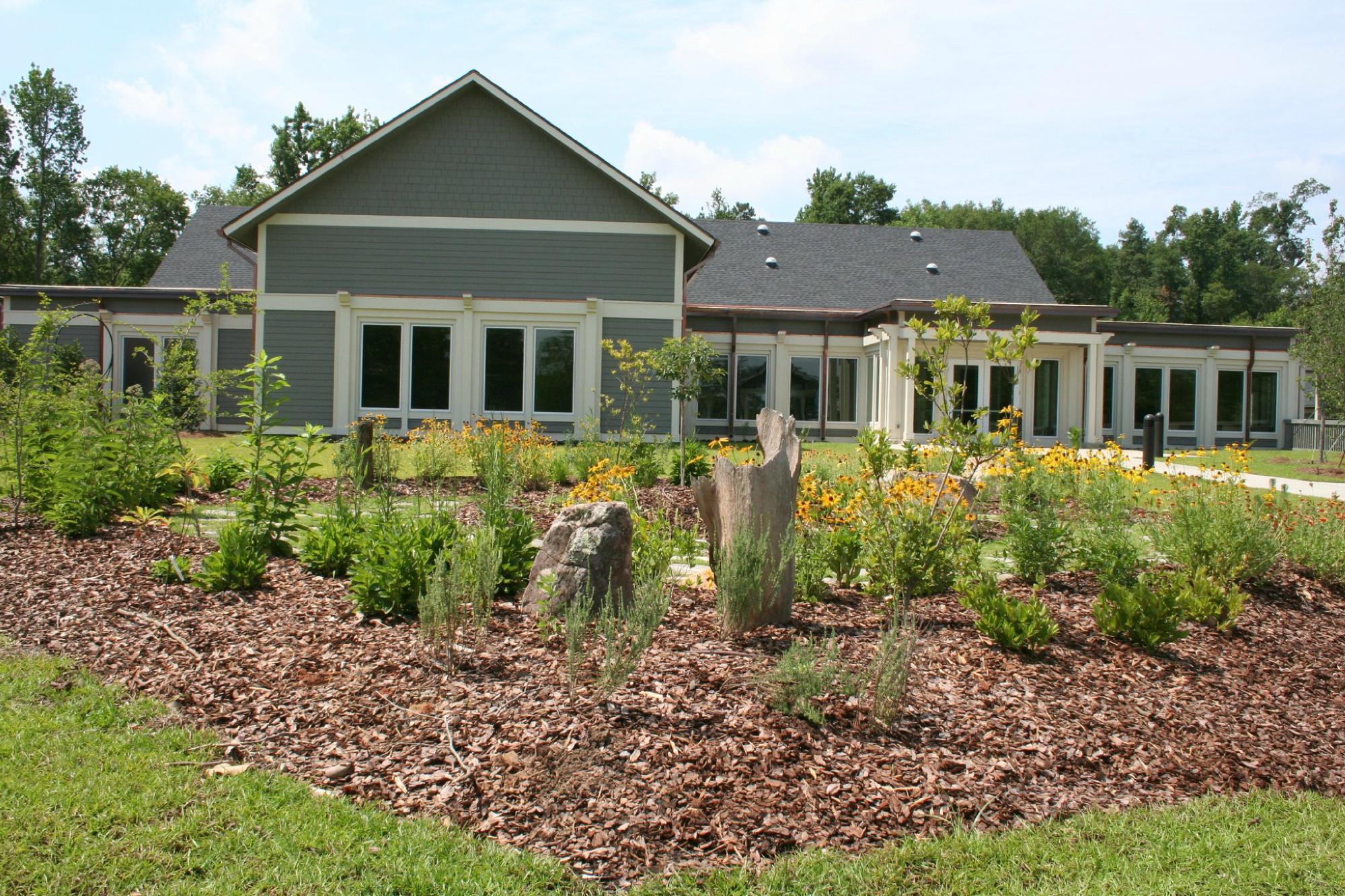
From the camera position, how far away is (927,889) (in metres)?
2.98

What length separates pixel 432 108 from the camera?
17.6m

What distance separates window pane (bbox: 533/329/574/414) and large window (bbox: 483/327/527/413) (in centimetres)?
29

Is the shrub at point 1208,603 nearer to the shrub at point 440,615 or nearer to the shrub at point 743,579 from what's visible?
the shrub at point 743,579

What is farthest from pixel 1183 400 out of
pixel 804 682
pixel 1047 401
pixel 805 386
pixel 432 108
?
pixel 804 682

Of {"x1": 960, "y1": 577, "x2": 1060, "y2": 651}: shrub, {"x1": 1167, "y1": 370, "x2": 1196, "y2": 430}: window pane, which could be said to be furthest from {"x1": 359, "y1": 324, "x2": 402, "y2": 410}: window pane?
{"x1": 1167, "y1": 370, "x2": 1196, "y2": 430}: window pane

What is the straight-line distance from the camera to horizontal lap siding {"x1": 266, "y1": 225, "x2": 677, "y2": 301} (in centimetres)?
1786

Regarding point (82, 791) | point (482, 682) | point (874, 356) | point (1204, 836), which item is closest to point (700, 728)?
point (482, 682)

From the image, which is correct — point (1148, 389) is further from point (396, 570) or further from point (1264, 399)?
point (396, 570)

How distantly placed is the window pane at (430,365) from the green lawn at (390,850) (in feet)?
48.0

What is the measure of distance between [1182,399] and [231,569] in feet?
81.0

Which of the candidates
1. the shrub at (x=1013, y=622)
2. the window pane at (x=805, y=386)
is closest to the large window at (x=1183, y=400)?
the window pane at (x=805, y=386)

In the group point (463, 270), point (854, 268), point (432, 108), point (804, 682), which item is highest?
point (432, 108)

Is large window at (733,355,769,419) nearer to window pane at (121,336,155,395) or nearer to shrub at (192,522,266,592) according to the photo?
window pane at (121,336,155,395)

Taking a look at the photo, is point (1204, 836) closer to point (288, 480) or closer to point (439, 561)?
point (439, 561)
